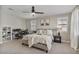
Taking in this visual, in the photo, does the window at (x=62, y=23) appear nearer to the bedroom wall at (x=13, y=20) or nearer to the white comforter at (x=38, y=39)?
the white comforter at (x=38, y=39)

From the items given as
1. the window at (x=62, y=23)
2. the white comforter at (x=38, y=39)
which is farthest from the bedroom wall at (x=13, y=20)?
A: the window at (x=62, y=23)

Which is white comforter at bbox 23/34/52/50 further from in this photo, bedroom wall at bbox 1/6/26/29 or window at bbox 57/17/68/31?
window at bbox 57/17/68/31

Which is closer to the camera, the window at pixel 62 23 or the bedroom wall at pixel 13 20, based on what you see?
the bedroom wall at pixel 13 20

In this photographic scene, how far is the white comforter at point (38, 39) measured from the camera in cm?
359

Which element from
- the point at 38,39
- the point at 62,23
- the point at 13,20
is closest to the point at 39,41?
the point at 38,39

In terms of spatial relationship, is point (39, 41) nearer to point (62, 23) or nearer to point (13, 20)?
point (62, 23)

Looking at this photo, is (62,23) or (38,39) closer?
(38,39)

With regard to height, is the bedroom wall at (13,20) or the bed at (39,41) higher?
the bedroom wall at (13,20)

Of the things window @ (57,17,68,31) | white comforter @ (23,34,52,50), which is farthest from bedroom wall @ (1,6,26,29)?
window @ (57,17,68,31)

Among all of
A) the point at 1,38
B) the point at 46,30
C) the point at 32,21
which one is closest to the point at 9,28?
the point at 1,38

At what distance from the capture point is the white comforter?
3594mm

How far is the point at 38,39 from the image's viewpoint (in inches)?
151
